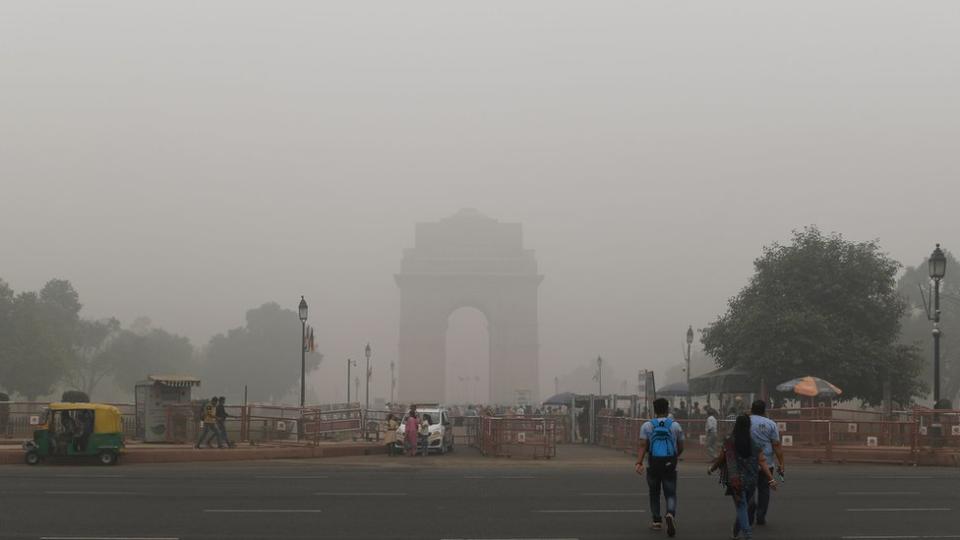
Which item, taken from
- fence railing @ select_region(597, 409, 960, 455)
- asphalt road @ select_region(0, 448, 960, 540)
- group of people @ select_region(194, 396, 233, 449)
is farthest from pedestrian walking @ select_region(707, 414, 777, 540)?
group of people @ select_region(194, 396, 233, 449)

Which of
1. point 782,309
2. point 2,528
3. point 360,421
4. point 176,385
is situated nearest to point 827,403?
point 782,309

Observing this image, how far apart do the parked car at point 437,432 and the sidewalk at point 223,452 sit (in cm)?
117

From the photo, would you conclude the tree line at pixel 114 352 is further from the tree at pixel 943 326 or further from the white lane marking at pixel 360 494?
the white lane marking at pixel 360 494

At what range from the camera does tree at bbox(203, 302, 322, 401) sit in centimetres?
13962

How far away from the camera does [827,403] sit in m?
42.0

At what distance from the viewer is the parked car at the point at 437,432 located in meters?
33.1

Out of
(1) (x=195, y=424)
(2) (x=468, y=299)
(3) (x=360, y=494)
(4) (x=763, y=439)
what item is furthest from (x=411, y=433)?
(2) (x=468, y=299)

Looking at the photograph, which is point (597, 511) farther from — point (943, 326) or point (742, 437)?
point (943, 326)

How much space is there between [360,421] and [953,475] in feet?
68.9

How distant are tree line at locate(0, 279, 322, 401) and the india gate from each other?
80.1 feet

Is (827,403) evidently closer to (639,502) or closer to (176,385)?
(176,385)

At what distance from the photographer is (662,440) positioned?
13438 mm

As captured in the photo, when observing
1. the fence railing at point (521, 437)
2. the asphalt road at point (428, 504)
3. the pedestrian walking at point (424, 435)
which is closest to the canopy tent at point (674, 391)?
the fence railing at point (521, 437)

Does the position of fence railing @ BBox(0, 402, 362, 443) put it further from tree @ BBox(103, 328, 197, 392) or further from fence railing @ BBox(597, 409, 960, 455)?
tree @ BBox(103, 328, 197, 392)
